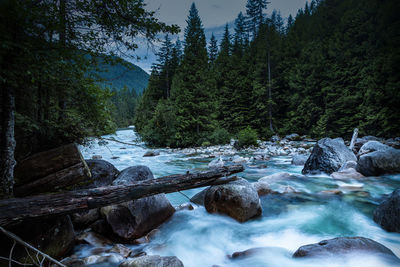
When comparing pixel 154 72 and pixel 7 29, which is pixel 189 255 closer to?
pixel 7 29

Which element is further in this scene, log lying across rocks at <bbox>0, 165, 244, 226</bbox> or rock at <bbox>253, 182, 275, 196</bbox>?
Result: rock at <bbox>253, 182, 275, 196</bbox>

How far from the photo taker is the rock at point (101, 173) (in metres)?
4.67

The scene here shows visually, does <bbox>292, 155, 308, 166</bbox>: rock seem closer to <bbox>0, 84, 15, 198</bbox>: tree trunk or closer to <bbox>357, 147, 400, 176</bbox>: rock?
<bbox>357, 147, 400, 176</bbox>: rock

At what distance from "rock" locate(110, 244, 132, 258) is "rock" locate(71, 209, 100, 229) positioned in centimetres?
84

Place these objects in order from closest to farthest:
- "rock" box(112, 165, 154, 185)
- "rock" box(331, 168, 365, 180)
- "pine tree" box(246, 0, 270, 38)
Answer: "rock" box(112, 165, 154, 185)
"rock" box(331, 168, 365, 180)
"pine tree" box(246, 0, 270, 38)

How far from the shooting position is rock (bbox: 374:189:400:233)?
3.25m

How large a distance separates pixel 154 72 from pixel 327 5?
2634cm

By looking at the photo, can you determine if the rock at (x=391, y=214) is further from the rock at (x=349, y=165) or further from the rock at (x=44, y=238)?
the rock at (x=44, y=238)

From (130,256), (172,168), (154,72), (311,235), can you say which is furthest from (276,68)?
(130,256)

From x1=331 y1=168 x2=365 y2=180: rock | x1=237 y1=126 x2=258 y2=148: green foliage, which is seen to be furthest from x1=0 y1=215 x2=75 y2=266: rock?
x1=237 y1=126 x2=258 y2=148: green foliage

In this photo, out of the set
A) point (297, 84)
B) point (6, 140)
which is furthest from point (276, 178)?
point (297, 84)

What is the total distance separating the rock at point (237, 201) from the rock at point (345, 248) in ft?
4.35

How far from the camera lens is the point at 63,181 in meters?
3.49

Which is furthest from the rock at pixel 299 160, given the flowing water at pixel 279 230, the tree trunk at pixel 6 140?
the tree trunk at pixel 6 140
